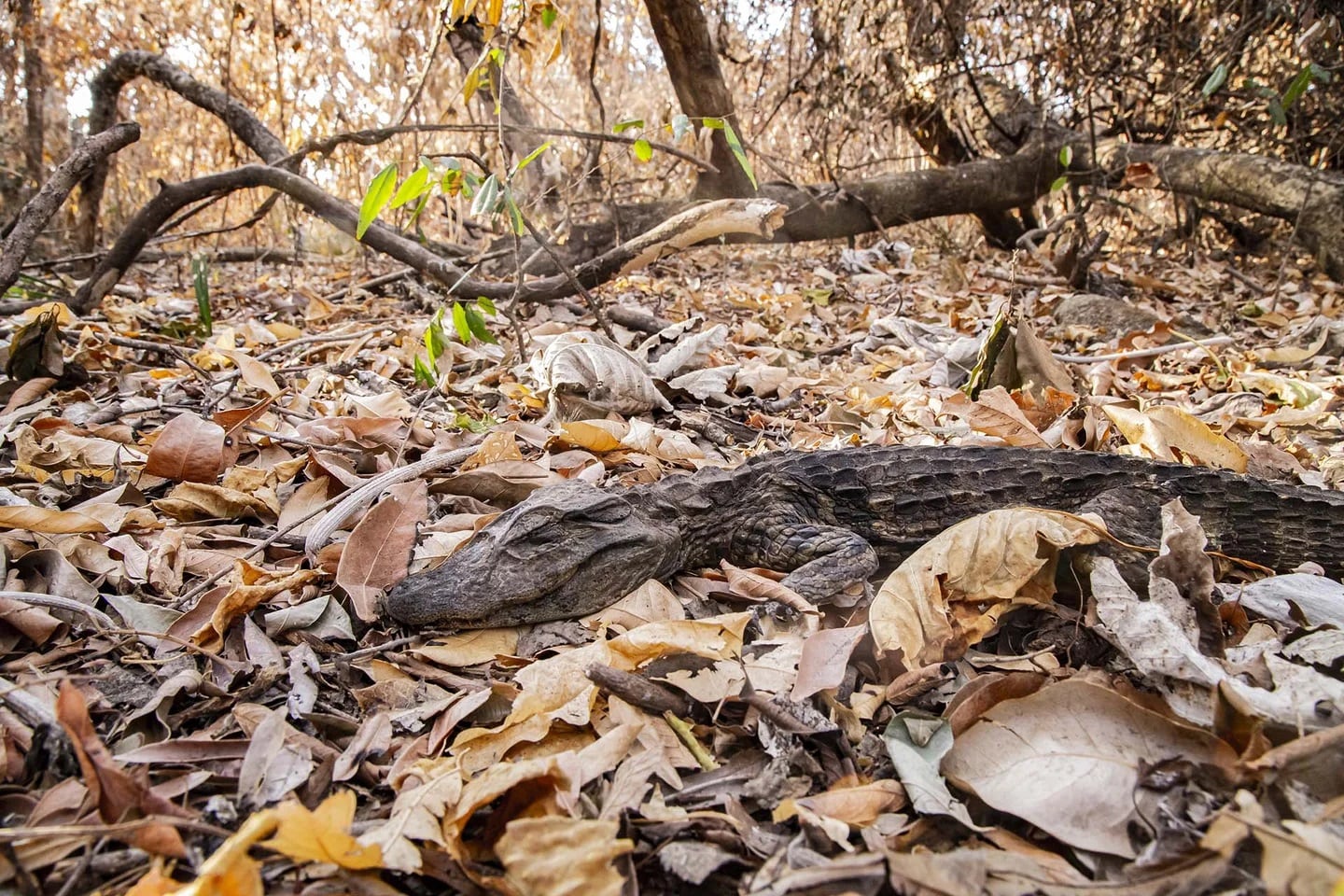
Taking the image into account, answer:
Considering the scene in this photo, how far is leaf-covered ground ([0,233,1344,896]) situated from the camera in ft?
4.45

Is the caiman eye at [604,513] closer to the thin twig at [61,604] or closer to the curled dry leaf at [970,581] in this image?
the curled dry leaf at [970,581]

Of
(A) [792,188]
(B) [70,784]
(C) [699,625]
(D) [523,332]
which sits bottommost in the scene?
(C) [699,625]

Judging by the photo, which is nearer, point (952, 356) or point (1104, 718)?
point (1104, 718)

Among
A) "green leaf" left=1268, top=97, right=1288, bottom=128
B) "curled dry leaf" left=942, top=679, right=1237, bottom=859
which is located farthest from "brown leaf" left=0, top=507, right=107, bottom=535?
"green leaf" left=1268, top=97, right=1288, bottom=128

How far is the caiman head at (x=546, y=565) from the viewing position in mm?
2252

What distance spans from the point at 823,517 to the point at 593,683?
143cm

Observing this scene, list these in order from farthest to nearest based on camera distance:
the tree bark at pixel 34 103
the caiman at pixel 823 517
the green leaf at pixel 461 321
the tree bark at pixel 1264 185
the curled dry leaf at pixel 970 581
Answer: the tree bark at pixel 34 103, the tree bark at pixel 1264 185, the green leaf at pixel 461 321, the caiman at pixel 823 517, the curled dry leaf at pixel 970 581

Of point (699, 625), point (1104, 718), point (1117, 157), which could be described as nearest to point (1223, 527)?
point (1104, 718)

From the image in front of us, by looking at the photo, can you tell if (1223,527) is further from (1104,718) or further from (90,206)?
(90,206)

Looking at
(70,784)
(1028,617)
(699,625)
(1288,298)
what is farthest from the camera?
(1288,298)

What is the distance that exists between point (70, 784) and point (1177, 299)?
8.10m

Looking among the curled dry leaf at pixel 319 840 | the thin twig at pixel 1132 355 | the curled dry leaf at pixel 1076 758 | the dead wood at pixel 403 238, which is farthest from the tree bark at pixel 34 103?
the curled dry leaf at pixel 1076 758

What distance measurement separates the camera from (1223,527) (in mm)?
2832

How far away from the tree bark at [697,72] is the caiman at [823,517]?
13.4 ft
